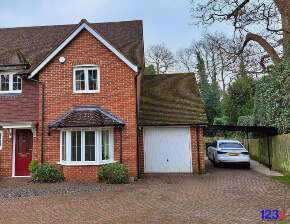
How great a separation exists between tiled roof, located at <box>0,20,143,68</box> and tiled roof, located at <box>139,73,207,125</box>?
2.40 m

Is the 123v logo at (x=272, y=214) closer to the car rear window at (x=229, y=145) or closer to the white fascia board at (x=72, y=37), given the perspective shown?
the white fascia board at (x=72, y=37)

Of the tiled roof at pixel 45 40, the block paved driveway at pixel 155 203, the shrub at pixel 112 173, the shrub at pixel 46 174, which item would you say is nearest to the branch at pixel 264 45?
the tiled roof at pixel 45 40

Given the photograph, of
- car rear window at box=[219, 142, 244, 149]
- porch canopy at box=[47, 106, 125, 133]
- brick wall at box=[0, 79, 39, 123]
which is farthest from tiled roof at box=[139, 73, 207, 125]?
brick wall at box=[0, 79, 39, 123]

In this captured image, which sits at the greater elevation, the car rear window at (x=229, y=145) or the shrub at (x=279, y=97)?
the shrub at (x=279, y=97)

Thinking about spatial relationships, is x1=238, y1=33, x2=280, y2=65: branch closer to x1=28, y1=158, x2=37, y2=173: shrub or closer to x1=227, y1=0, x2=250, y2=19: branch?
x1=227, y1=0, x2=250, y2=19: branch

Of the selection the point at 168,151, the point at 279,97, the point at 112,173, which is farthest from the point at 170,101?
the point at 112,173

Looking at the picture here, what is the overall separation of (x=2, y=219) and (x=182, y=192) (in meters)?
5.35

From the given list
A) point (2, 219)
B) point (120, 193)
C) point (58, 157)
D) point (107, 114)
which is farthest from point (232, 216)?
point (58, 157)

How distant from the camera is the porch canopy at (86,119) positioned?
10922 millimetres

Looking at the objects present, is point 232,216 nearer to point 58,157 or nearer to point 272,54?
point 58,157

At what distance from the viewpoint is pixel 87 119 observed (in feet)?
36.6

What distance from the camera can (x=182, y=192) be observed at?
28.9ft

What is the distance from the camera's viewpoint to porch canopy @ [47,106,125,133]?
10.9m

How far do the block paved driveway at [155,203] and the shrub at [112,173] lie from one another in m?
0.47
